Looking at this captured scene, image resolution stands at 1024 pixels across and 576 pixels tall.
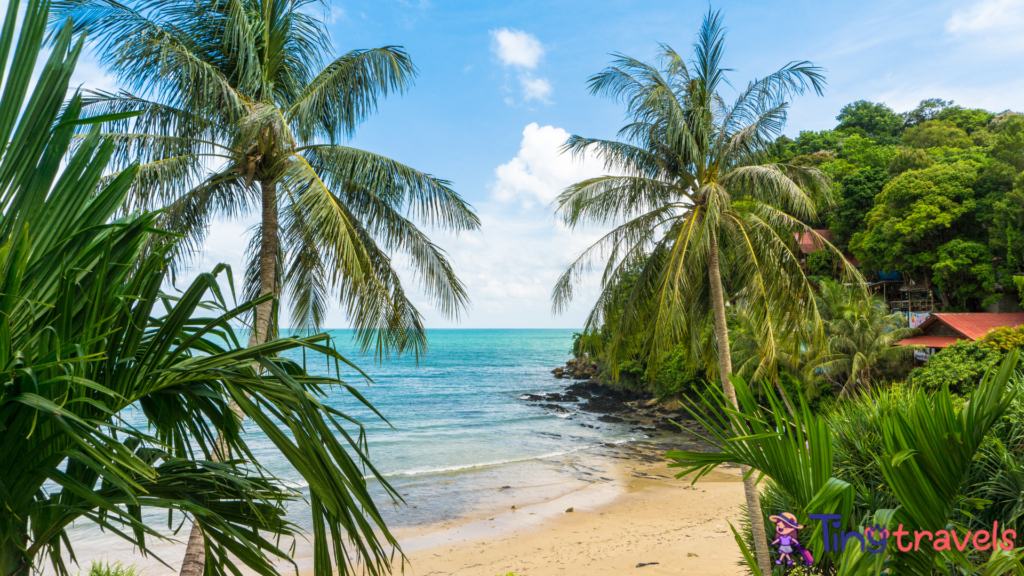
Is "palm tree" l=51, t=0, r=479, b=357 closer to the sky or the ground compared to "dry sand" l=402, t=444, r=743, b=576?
closer to the sky

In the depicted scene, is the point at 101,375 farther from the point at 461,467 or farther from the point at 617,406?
the point at 617,406

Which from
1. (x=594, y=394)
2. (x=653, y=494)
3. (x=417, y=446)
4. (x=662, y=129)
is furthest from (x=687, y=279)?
(x=594, y=394)

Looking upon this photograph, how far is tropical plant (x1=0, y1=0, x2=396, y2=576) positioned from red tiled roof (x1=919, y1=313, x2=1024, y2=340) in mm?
22801

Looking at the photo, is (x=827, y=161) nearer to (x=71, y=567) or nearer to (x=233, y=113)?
(x=233, y=113)

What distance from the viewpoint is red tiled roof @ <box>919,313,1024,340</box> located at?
18.6m

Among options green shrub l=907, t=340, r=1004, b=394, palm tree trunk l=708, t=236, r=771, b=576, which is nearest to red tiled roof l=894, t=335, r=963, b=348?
green shrub l=907, t=340, r=1004, b=394

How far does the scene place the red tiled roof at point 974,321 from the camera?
18.6 m

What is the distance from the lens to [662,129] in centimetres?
805

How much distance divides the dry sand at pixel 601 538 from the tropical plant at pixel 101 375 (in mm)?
8710

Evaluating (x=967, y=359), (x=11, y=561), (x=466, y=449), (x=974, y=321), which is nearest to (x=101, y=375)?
(x=11, y=561)

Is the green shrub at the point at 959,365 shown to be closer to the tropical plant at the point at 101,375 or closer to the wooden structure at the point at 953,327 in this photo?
the wooden structure at the point at 953,327

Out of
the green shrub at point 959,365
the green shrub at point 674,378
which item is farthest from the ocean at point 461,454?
the green shrub at point 959,365

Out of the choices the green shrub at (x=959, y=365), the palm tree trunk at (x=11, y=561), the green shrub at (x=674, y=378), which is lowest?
the green shrub at (x=674, y=378)

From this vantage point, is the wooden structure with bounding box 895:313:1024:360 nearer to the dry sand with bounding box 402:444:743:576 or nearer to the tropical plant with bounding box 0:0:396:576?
the dry sand with bounding box 402:444:743:576
